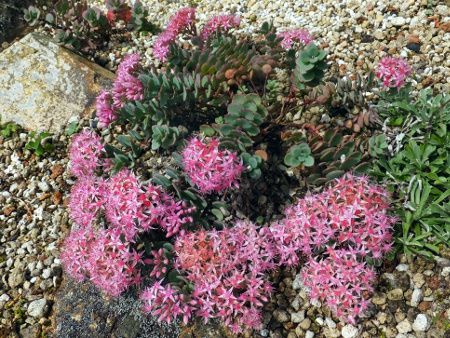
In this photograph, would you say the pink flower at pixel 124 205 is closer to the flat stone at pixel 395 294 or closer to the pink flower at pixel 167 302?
the pink flower at pixel 167 302

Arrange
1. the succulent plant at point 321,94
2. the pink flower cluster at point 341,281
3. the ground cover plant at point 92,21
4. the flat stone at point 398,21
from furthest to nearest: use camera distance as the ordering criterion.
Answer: the ground cover plant at point 92,21 < the flat stone at point 398,21 < the succulent plant at point 321,94 < the pink flower cluster at point 341,281

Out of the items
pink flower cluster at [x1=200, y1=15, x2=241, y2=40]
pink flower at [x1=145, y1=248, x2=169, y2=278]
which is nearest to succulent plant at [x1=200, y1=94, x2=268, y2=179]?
pink flower at [x1=145, y1=248, x2=169, y2=278]

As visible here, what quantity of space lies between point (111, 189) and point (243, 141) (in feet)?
2.52

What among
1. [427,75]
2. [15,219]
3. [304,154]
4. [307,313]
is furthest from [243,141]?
[15,219]

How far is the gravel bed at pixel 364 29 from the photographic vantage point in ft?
11.9

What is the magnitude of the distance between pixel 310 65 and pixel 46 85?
245 cm

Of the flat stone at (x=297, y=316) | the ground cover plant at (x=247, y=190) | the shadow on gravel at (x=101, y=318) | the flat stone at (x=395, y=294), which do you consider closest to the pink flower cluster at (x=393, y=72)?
the ground cover plant at (x=247, y=190)

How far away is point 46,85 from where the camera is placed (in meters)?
4.11

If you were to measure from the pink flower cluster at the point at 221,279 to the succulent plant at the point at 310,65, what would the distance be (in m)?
0.91

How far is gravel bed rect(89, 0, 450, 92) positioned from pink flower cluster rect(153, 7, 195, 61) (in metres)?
0.65

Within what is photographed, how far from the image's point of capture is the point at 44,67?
13.7ft

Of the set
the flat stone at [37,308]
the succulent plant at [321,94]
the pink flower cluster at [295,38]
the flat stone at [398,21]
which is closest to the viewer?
the flat stone at [37,308]

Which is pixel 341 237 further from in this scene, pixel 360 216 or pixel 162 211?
pixel 162 211

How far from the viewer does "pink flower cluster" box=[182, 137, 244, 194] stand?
2559 mm
